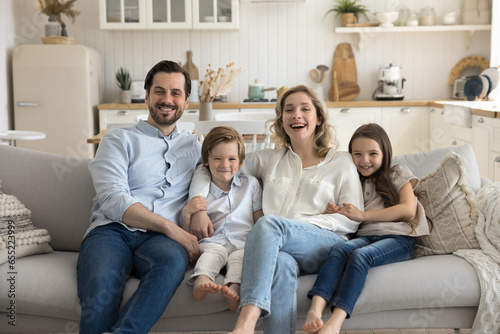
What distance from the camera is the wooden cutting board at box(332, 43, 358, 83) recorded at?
5.84 meters

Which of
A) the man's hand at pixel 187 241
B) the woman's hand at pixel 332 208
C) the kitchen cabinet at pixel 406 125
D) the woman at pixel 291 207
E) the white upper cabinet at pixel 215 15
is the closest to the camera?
the woman at pixel 291 207

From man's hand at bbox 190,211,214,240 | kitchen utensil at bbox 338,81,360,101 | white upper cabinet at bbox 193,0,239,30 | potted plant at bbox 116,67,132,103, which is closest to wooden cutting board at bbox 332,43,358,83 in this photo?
kitchen utensil at bbox 338,81,360,101

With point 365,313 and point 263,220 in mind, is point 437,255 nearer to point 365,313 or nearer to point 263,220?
point 365,313

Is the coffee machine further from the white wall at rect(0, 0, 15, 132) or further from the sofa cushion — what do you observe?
the white wall at rect(0, 0, 15, 132)

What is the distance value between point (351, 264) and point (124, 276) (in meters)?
0.76

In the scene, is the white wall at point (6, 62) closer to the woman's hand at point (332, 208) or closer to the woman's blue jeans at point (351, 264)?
the woman's hand at point (332, 208)

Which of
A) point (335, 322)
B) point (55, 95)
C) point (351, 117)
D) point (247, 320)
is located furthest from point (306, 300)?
point (55, 95)

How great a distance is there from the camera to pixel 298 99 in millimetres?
2395

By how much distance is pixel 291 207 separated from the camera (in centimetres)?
228

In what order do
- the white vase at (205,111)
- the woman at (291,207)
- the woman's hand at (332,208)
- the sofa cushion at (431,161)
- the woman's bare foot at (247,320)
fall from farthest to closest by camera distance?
the white vase at (205,111) < the sofa cushion at (431,161) < the woman's hand at (332,208) < the woman at (291,207) < the woman's bare foot at (247,320)

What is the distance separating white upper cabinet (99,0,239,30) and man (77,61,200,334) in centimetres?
329

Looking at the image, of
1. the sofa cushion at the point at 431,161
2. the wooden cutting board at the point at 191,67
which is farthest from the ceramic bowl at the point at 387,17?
the sofa cushion at the point at 431,161

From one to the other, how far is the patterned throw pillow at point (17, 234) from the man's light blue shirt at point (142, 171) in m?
0.22

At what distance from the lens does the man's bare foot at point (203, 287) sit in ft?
6.20
